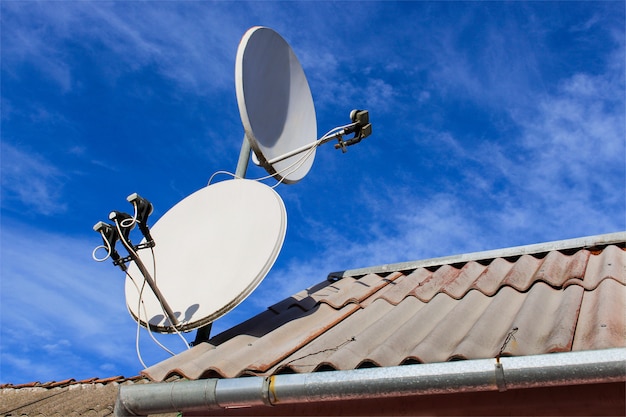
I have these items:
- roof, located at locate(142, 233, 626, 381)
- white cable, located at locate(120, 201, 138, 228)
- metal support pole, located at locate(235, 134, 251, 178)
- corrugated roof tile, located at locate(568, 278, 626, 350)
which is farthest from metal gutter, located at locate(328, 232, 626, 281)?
white cable, located at locate(120, 201, 138, 228)

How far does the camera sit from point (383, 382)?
229cm

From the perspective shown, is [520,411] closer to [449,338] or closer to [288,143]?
[449,338]

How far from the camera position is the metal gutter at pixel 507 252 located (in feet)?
12.0

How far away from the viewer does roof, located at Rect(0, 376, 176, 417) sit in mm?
4602

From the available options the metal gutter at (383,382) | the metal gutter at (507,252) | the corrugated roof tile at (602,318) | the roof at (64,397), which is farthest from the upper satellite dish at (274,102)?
the corrugated roof tile at (602,318)

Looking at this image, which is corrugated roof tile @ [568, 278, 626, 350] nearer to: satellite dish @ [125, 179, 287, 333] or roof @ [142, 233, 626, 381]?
roof @ [142, 233, 626, 381]

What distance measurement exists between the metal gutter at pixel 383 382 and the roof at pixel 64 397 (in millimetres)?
1919

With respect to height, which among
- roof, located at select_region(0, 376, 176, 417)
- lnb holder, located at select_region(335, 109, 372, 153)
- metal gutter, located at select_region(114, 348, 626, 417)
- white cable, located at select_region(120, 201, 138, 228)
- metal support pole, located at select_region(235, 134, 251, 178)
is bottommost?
metal gutter, located at select_region(114, 348, 626, 417)

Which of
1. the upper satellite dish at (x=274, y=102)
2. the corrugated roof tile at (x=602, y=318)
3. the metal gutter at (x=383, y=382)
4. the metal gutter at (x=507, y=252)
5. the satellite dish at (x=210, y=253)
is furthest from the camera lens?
the upper satellite dish at (x=274, y=102)

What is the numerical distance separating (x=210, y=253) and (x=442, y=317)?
4.85 feet

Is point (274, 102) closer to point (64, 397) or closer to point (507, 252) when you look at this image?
point (507, 252)

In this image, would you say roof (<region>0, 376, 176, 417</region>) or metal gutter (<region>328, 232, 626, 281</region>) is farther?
roof (<region>0, 376, 176, 417</region>)

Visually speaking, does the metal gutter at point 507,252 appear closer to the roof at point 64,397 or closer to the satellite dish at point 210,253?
the satellite dish at point 210,253

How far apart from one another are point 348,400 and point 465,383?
62cm
